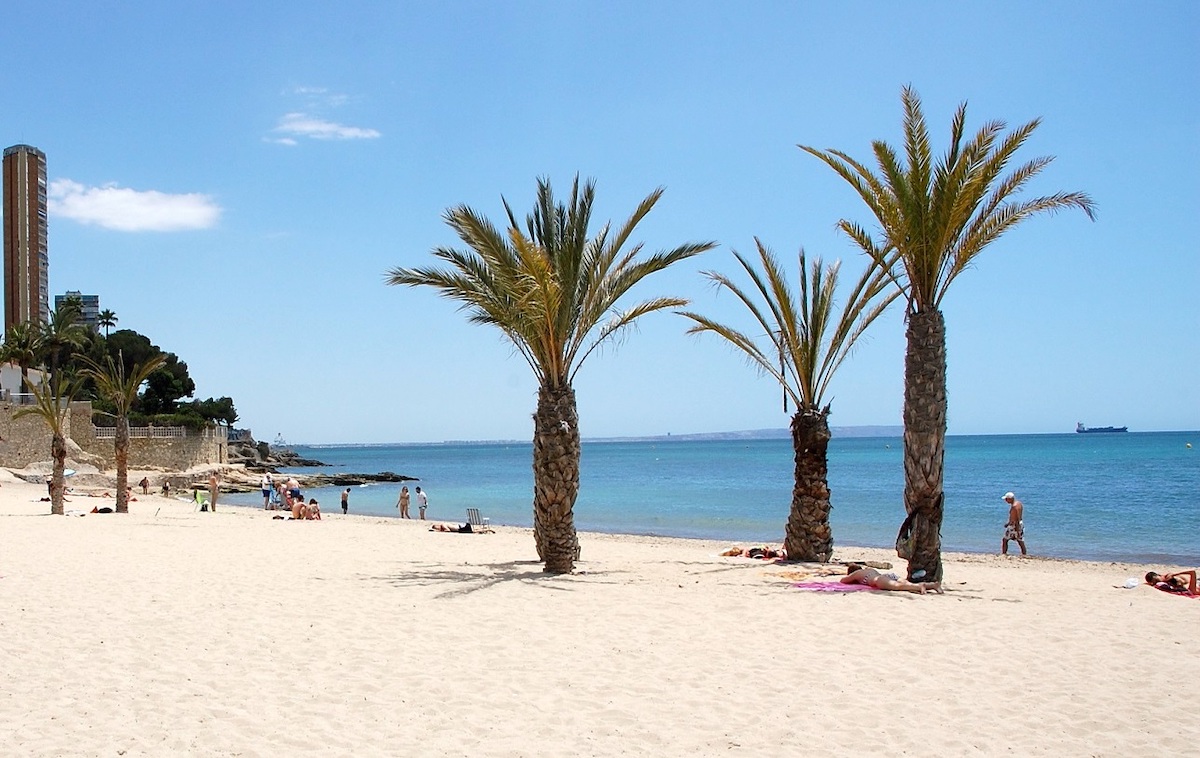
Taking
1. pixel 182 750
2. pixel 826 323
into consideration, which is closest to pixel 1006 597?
pixel 826 323

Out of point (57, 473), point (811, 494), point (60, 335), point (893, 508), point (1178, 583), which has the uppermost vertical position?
point (60, 335)

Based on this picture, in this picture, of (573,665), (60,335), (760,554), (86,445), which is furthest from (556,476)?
(60,335)

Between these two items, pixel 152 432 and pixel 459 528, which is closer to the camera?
pixel 459 528

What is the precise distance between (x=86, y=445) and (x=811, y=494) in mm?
43308

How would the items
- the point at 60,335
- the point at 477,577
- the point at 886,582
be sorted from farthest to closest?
the point at 60,335, the point at 477,577, the point at 886,582

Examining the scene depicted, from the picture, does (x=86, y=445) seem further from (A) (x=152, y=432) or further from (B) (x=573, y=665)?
(B) (x=573, y=665)

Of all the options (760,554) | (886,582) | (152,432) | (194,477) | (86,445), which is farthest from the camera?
(194,477)

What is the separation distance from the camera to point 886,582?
1025cm

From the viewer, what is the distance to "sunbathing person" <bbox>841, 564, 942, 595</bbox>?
1020cm

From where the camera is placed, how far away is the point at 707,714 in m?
5.51

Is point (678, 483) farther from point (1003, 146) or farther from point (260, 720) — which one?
point (260, 720)

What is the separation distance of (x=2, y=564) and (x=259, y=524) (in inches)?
397

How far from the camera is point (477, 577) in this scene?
11617mm

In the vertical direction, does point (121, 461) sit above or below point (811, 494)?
below
